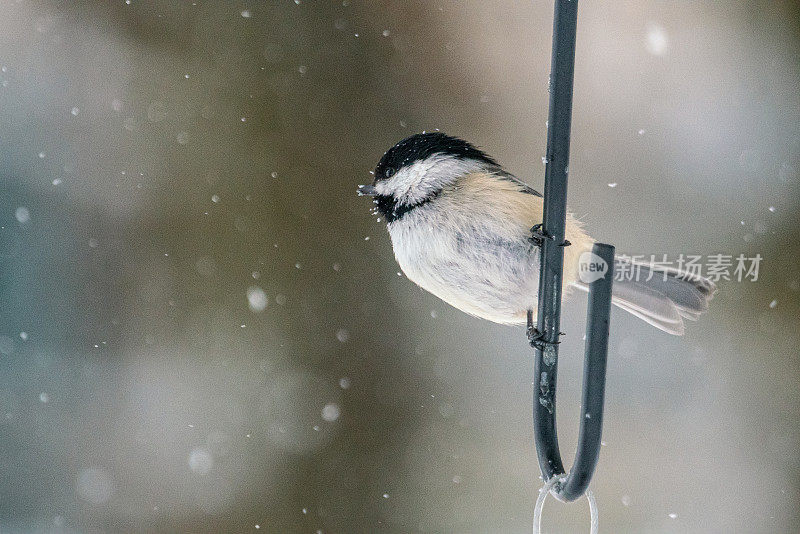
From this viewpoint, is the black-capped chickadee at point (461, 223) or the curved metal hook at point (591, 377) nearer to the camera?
the curved metal hook at point (591, 377)

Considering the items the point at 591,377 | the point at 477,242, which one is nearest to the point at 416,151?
the point at 477,242

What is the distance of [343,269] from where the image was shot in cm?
325

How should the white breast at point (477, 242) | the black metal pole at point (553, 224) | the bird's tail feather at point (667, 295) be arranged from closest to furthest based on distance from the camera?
1. the black metal pole at point (553, 224)
2. the white breast at point (477, 242)
3. the bird's tail feather at point (667, 295)

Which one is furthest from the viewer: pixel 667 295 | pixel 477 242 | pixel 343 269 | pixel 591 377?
pixel 343 269

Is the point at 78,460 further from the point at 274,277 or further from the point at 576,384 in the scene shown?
the point at 576,384

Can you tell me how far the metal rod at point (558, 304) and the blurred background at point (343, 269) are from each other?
1901 mm

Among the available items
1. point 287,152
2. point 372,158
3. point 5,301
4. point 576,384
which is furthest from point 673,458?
point 5,301

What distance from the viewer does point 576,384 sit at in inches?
122

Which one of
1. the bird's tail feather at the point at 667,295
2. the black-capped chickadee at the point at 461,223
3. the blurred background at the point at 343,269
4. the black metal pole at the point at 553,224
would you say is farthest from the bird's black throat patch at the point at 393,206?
the blurred background at the point at 343,269

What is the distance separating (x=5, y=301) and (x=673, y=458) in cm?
312

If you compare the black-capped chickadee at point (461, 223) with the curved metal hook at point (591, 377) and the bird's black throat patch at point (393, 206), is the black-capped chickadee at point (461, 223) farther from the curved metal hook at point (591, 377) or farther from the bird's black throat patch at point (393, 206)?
the curved metal hook at point (591, 377)

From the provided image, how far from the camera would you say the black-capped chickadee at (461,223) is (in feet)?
5.28

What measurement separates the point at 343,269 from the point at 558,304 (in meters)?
2.21

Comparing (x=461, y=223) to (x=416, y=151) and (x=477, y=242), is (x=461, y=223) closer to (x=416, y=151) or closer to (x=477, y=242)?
(x=477, y=242)
